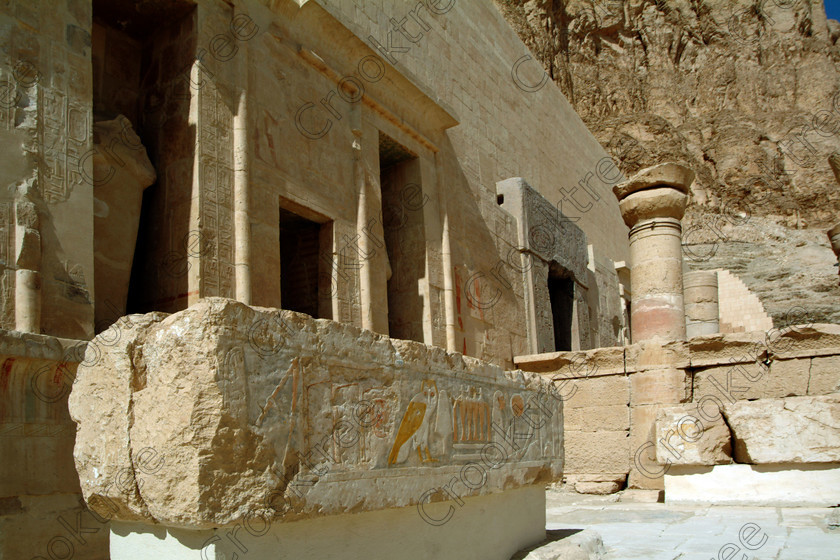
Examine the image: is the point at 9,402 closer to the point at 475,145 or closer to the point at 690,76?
the point at 475,145

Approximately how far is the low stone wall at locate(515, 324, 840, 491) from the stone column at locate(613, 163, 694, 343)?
2.63ft

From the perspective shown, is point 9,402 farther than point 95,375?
Yes

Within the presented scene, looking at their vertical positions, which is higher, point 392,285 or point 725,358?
point 392,285

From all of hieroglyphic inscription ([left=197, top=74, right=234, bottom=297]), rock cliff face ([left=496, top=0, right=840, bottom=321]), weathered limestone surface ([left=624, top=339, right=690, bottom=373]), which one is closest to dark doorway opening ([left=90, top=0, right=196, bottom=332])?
hieroglyphic inscription ([left=197, top=74, right=234, bottom=297])

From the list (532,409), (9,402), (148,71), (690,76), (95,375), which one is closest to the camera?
(95,375)

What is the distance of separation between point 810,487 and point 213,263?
5318 mm

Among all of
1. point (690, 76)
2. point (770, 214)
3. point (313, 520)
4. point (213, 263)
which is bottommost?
point (313, 520)

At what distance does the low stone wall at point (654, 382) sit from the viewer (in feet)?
24.9

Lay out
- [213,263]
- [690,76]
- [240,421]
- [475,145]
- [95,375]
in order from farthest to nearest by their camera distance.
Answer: [690,76] < [475,145] < [213,263] < [95,375] < [240,421]

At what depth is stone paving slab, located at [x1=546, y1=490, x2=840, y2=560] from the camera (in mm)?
4211

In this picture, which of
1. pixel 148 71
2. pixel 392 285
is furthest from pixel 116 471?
pixel 392 285

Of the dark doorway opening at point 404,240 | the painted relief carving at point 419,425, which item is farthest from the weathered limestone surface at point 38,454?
the dark doorway opening at point 404,240

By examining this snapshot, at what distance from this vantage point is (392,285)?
9.42 metres

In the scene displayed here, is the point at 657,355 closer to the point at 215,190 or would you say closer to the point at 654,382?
the point at 654,382
